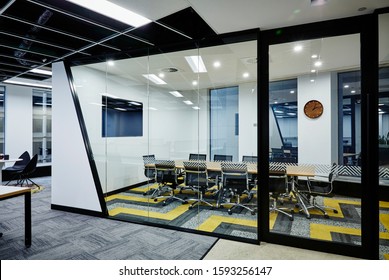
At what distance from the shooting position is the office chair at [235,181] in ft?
12.5

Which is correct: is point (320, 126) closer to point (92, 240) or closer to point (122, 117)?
point (92, 240)

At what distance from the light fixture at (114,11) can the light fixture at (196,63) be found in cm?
103

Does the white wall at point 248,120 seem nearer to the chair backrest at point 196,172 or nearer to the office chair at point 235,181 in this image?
the office chair at point 235,181

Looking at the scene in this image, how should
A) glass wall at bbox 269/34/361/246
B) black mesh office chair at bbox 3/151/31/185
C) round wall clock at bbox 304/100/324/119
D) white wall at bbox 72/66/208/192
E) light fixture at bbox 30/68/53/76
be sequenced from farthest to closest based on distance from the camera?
black mesh office chair at bbox 3/151/31/185, light fixture at bbox 30/68/53/76, white wall at bbox 72/66/208/192, round wall clock at bbox 304/100/324/119, glass wall at bbox 269/34/361/246

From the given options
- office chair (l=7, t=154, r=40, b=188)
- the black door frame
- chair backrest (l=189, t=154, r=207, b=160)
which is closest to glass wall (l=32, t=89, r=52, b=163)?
office chair (l=7, t=154, r=40, b=188)

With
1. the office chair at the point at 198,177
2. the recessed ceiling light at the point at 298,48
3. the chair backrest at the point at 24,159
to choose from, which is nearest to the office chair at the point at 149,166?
the office chair at the point at 198,177

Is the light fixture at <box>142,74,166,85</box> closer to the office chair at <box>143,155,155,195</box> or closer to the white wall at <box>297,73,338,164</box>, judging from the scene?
the office chair at <box>143,155,155,195</box>

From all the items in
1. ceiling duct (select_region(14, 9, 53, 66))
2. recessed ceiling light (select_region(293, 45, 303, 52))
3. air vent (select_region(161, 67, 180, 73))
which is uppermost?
ceiling duct (select_region(14, 9, 53, 66))

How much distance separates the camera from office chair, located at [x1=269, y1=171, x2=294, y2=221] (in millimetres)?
3269

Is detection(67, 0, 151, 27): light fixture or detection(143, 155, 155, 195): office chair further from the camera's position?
detection(143, 155, 155, 195): office chair

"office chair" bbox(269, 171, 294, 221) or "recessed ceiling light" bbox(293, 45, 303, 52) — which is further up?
"recessed ceiling light" bbox(293, 45, 303, 52)

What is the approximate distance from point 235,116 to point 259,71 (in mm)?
881

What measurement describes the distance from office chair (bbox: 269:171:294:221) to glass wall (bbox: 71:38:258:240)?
0.30 m

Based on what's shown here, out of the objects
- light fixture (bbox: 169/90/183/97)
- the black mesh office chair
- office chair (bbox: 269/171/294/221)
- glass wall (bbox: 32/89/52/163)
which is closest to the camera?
office chair (bbox: 269/171/294/221)
